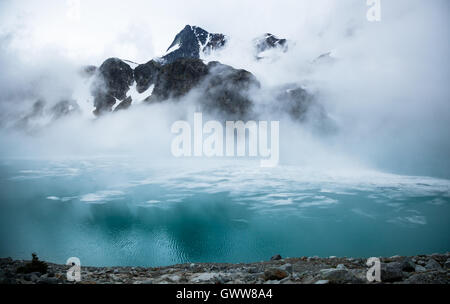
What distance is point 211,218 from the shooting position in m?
31.6

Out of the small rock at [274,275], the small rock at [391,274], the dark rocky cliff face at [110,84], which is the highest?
the dark rocky cliff face at [110,84]

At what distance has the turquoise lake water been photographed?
2144 cm

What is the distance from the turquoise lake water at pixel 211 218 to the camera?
2144 centimetres

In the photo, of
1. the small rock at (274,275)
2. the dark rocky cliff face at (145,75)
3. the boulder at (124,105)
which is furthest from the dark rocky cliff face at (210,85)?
the small rock at (274,275)

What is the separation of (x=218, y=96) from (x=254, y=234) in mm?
104109

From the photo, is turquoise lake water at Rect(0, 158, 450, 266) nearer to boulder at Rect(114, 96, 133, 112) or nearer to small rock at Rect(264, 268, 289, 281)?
small rock at Rect(264, 268, 289, 281)

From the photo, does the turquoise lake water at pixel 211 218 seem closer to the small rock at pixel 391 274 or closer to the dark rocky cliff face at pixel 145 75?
the small rock at pixel 391 274

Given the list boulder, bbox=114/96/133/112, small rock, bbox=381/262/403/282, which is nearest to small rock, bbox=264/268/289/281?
small rock, bbox=381/262/403/282

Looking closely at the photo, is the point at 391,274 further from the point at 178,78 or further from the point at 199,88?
the point at 178,78

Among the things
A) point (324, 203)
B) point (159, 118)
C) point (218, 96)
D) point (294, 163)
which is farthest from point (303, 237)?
point (159, 118)

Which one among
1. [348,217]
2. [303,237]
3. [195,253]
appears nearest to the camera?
[195,253]

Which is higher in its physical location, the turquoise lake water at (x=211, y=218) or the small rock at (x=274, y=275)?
the small rock at (x=274, y=275)
